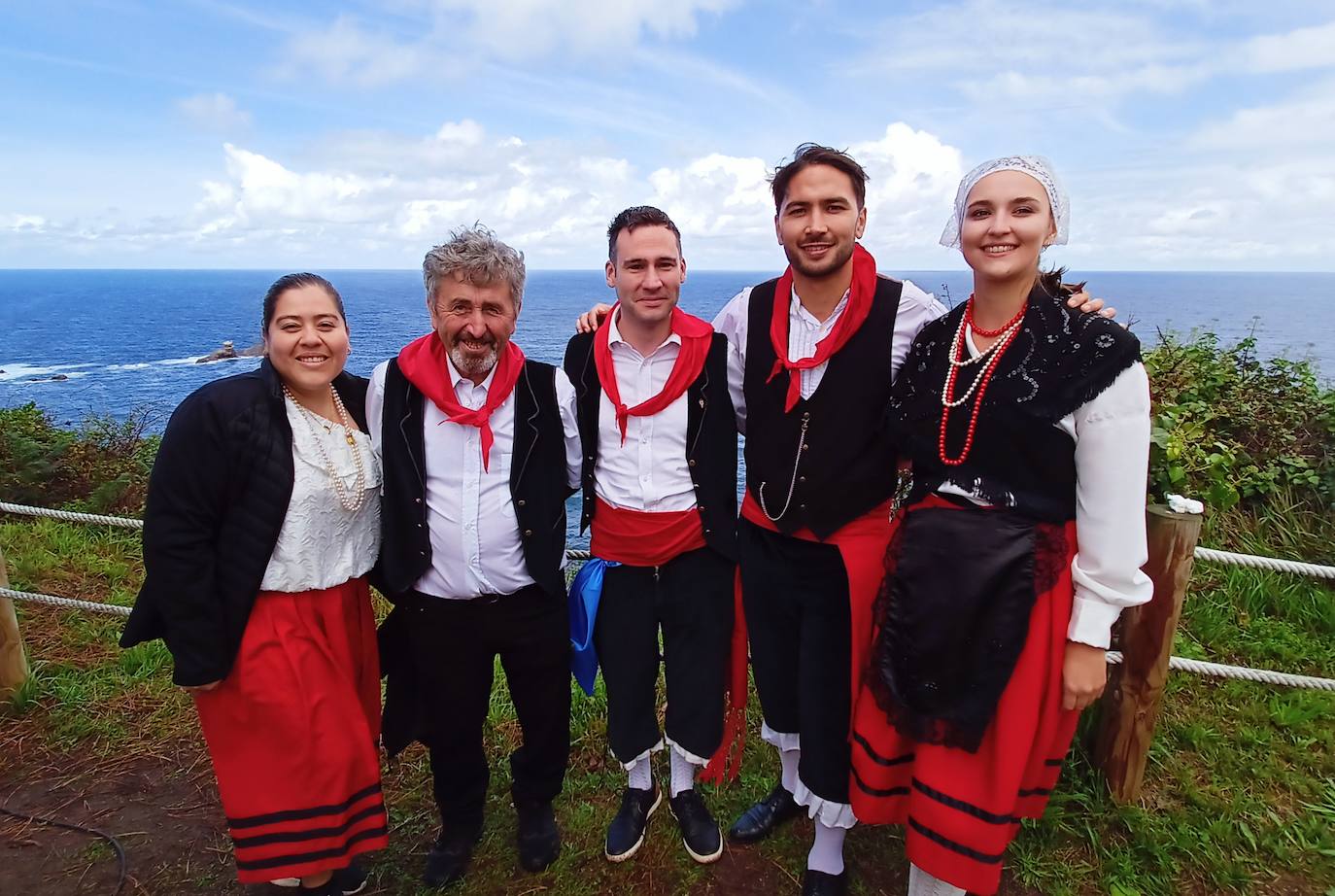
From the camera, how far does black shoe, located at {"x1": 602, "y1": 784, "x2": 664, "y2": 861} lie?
9.52 ft

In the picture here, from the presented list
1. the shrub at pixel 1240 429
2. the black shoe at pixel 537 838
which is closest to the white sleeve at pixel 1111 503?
the black shoe at pixel 537 838

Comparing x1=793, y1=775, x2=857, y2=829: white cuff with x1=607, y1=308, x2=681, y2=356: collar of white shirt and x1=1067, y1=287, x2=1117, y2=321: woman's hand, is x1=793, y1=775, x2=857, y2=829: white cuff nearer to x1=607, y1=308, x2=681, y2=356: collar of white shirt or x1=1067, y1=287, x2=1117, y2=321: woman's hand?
x1=607, y1=308, x2=681, y2=356: collar of white shirt

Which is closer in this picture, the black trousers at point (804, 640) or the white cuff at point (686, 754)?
the black trousers at point (804, 640)

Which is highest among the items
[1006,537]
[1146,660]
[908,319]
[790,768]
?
[908,319]

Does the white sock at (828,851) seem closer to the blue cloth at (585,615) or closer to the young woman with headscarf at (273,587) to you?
the blue cloth at (585,615)

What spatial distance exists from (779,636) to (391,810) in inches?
72.0

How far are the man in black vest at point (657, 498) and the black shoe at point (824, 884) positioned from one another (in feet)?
1.21

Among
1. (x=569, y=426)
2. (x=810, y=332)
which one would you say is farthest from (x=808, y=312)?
(x=569, y=426)

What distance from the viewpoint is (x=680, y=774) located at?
3.01m

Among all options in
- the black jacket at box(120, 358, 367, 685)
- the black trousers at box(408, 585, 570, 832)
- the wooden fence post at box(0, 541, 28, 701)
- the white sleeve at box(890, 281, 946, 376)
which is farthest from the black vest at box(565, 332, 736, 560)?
the wooden fence post at box(0, 541, 28, 701)

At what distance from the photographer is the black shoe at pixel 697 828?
9.46 ft

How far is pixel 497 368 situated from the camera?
2605mm

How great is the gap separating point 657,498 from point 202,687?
152 cm

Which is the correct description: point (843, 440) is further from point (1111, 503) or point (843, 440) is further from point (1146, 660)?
point (1146, 660)
